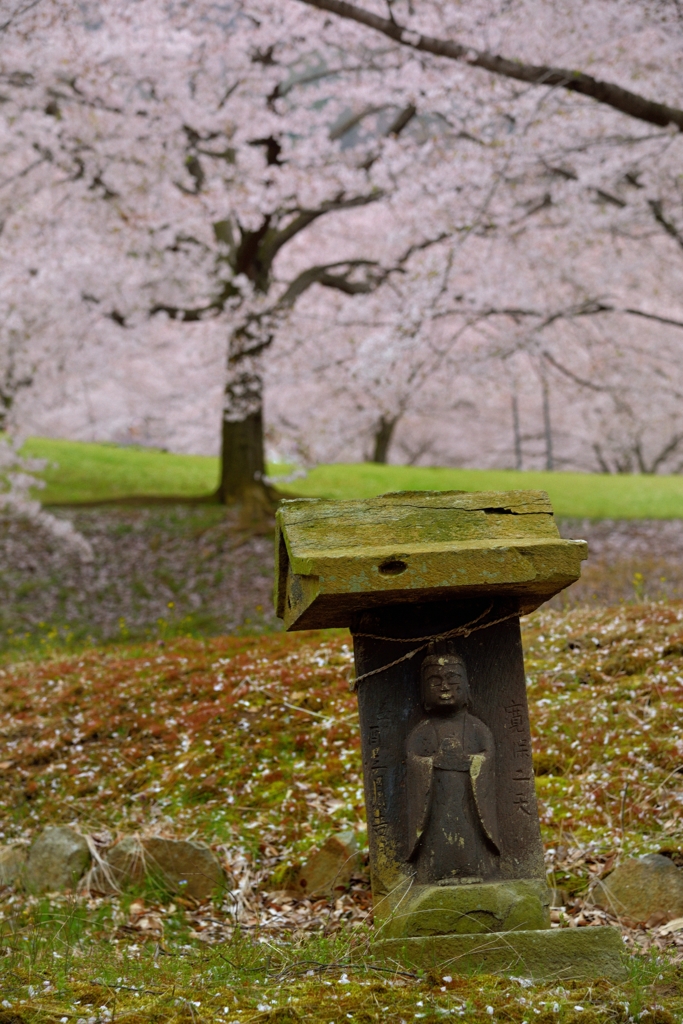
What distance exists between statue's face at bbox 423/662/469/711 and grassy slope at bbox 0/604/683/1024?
3.72 ft

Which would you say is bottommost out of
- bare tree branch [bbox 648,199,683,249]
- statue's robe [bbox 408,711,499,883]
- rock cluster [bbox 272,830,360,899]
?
rock cluster [bbox 272,830,360,899]

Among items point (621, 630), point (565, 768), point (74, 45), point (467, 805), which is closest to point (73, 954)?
point (467, 805)

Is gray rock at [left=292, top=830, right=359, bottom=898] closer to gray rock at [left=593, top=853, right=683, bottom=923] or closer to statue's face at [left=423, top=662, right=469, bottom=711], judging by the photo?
gray rock at [left=593, top=853, right=683, bottom=923]

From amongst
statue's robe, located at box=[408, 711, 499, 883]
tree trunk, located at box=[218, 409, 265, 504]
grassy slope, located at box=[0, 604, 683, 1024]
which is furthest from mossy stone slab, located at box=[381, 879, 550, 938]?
tree trunk, located at box=[218, 409, 265, 504]

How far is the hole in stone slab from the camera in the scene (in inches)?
144

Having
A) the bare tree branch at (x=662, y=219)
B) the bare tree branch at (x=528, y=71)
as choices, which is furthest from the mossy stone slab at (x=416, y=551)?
the bare tree branch at (x=662, y=219)

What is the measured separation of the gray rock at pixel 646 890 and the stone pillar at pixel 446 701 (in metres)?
0.88

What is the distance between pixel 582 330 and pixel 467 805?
20.9 meters

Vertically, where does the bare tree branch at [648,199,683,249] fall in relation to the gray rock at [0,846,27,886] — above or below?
above

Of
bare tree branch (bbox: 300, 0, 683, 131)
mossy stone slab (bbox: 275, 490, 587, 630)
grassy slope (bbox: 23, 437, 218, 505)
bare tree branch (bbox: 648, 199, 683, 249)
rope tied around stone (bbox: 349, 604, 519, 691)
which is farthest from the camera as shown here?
grassy slope (bbox: 23, 437, 218, 505)

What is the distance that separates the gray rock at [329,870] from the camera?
533 cm

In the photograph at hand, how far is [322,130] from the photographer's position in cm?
1639

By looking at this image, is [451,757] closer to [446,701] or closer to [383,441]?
[446,701]

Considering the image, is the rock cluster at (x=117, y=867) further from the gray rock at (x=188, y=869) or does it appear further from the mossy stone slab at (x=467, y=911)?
the mossy stone slab at (x=467, y=911)
